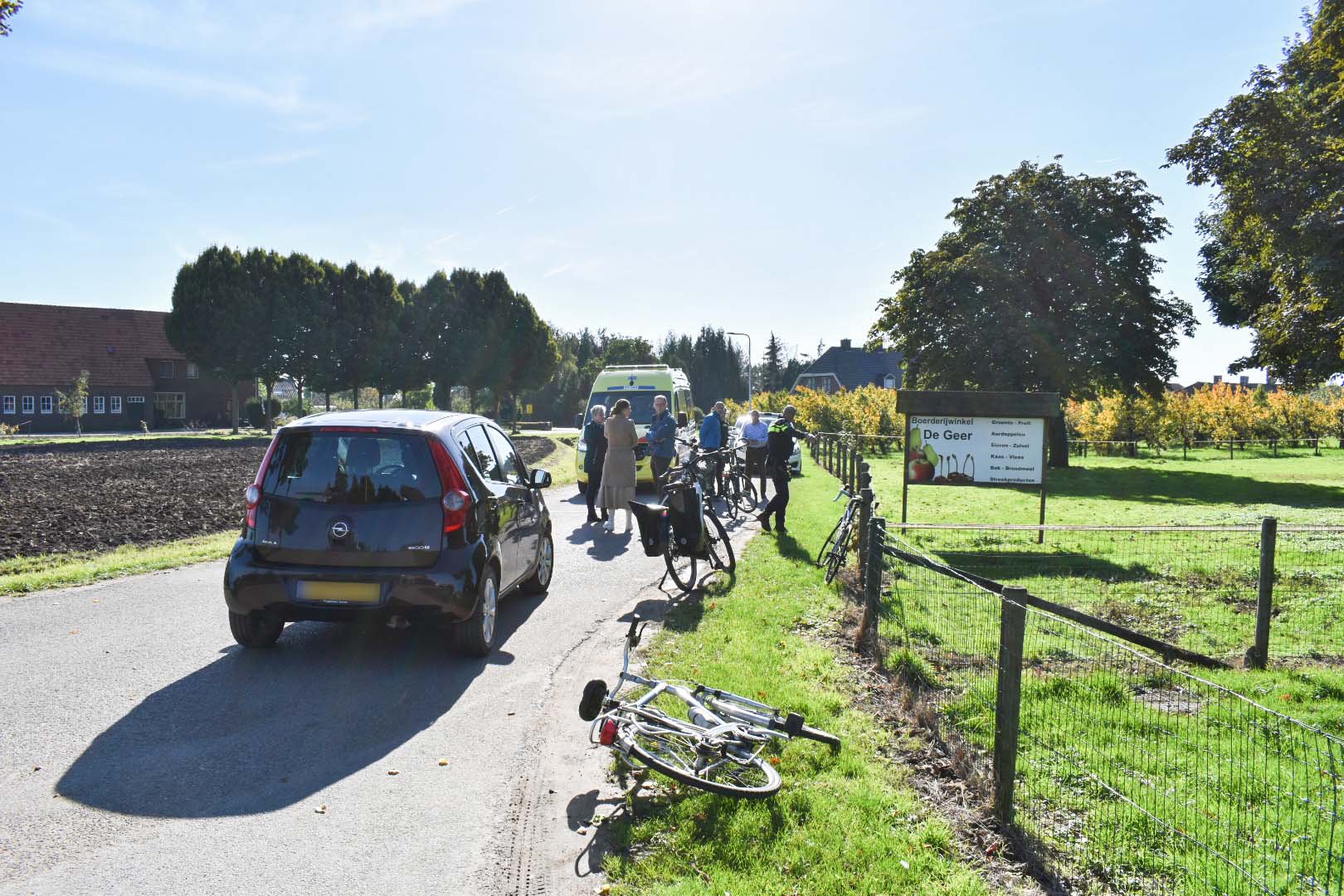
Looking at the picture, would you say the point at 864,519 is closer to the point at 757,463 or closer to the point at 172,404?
the point at 757,463

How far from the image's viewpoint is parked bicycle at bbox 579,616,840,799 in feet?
14.5

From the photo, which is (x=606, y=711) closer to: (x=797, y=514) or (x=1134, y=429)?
(x=797, y=514)

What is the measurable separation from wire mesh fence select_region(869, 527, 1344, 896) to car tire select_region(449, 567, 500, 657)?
285cm

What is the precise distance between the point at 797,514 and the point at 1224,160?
45.6 ft

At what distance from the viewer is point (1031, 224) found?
33094 mm

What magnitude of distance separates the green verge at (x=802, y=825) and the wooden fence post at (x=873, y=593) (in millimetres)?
489

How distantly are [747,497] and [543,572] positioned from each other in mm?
8359

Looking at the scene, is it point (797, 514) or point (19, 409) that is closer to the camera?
point (797, 514)

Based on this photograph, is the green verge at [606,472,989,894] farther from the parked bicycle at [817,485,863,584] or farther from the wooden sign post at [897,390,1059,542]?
the wooden sign post at [897,390,1059,542]

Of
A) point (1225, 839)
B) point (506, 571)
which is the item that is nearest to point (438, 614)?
point (506, 571)

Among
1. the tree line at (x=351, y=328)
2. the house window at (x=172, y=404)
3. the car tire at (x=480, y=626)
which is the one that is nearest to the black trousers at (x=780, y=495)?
the car tire at (x=480, y=626)

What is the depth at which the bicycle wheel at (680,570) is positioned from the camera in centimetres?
927

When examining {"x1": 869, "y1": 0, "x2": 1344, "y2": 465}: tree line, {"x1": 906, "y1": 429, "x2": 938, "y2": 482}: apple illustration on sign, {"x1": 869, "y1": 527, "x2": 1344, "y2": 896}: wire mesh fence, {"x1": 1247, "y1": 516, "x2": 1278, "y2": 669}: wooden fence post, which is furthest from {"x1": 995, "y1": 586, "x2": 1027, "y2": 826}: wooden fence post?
{"x1": 869, "y1": 0, "x2": 1344, "y2": 465}: tree line

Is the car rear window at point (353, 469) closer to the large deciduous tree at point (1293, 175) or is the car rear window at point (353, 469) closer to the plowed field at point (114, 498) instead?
the plowed field at point (114, 498)
